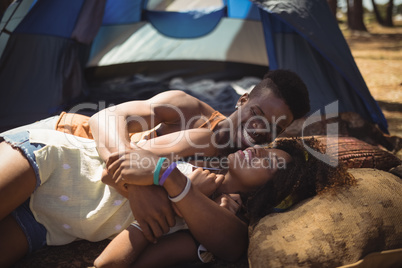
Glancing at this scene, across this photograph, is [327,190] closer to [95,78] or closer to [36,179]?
[36,179]

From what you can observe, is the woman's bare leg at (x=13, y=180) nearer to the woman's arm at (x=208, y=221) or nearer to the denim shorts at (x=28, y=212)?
the denim shorts at (x=28, y=212)

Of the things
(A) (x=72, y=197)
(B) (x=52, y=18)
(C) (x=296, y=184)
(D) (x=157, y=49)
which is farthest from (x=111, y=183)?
(D) (x=157, y=49)

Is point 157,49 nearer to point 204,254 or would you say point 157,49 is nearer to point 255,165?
point 255,165

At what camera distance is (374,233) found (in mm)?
1591

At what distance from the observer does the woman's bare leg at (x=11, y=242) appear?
65.6 inches

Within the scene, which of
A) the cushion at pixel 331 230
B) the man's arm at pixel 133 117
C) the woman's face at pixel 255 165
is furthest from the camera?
the woman's face at pixel 255 165

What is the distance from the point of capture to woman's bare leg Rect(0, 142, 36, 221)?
158 centimetres

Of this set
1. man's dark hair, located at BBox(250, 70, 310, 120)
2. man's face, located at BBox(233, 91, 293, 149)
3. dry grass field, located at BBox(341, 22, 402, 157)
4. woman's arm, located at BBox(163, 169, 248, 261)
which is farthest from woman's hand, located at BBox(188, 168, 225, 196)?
dry grass field, located at BBox(341, 22, 402, 157)

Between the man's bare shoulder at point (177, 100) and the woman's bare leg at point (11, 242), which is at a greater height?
the man's bare shoulder at point (177, 100)

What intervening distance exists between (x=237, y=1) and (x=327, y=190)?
3411mm

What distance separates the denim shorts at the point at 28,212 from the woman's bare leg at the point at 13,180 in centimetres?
2

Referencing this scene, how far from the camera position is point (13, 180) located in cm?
159

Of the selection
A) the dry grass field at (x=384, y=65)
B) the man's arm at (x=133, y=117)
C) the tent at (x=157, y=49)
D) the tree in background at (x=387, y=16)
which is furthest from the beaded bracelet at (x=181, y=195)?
the tree in background at (x=387, y=16)

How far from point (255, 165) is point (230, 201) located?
0.23m
